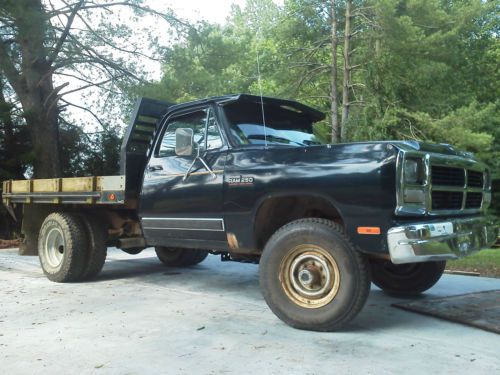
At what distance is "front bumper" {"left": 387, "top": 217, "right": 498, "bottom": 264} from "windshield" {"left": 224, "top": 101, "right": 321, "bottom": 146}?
1.96m

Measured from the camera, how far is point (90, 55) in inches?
526

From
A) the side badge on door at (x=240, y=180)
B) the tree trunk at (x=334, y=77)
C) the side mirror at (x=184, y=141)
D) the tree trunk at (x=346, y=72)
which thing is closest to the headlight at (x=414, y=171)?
the side badge on door at (x=240, y=180)

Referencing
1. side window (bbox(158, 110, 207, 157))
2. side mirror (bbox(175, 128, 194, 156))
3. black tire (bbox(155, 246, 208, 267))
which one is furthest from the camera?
black tire (bbox(155, 246, 208, 267))

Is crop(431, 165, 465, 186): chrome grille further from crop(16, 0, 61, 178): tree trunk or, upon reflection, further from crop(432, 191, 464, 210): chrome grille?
crop(16, 0, 61, 178): tree trunk

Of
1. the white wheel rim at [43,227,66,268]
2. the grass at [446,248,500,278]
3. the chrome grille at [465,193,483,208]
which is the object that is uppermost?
the chrome grille at [465,193,483,208]

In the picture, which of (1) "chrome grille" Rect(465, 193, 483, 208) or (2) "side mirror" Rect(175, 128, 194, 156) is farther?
(2) "side mirror" Rect(175, 128, 194, 156)

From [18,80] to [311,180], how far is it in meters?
10.9

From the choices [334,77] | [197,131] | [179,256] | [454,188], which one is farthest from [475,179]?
[334,77]

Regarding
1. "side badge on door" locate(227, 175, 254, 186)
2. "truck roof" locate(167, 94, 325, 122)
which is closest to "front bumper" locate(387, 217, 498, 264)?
"side badge on door" locate(227, 175, 254, 186)

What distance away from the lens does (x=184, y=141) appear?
17.5 feet

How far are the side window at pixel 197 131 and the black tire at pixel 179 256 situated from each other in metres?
2.45

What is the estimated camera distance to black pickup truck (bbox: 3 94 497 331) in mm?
4125

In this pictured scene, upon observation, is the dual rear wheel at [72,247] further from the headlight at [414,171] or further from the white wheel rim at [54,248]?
the headlight at [414,171]

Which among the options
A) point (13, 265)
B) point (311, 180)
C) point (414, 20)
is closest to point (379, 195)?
point (311, 180)
